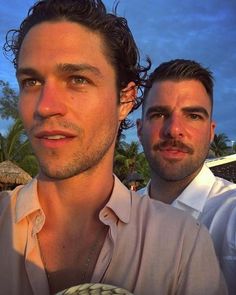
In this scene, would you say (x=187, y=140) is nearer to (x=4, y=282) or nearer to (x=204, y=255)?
(x=204, y=255)

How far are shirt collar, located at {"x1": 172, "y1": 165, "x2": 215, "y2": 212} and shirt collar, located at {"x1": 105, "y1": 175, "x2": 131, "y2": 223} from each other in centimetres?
100

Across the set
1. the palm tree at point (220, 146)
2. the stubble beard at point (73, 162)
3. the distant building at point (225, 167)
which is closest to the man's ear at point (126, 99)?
the stubble beard at point (73, 162)

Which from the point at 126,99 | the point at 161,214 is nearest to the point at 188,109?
the point at 126,99

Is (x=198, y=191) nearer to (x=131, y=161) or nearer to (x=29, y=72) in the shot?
(x=29, y=72)

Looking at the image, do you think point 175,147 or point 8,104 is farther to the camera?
point 8,104

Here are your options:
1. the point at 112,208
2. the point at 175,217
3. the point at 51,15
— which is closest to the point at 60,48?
the point at 51,15

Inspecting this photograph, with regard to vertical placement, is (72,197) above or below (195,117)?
below

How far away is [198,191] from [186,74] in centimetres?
97

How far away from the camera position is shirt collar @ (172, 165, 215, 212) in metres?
2.77

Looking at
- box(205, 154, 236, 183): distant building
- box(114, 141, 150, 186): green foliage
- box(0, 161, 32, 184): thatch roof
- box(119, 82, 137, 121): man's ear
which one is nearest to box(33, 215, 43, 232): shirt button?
box(119, 82, 137, 121): man's ear

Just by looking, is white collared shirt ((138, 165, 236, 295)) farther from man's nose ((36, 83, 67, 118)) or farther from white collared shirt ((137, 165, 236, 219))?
man's nose ((36, 83, 67, 118))

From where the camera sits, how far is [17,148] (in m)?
20.3

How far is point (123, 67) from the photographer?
2.10 metres

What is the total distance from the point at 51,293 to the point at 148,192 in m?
1.89
